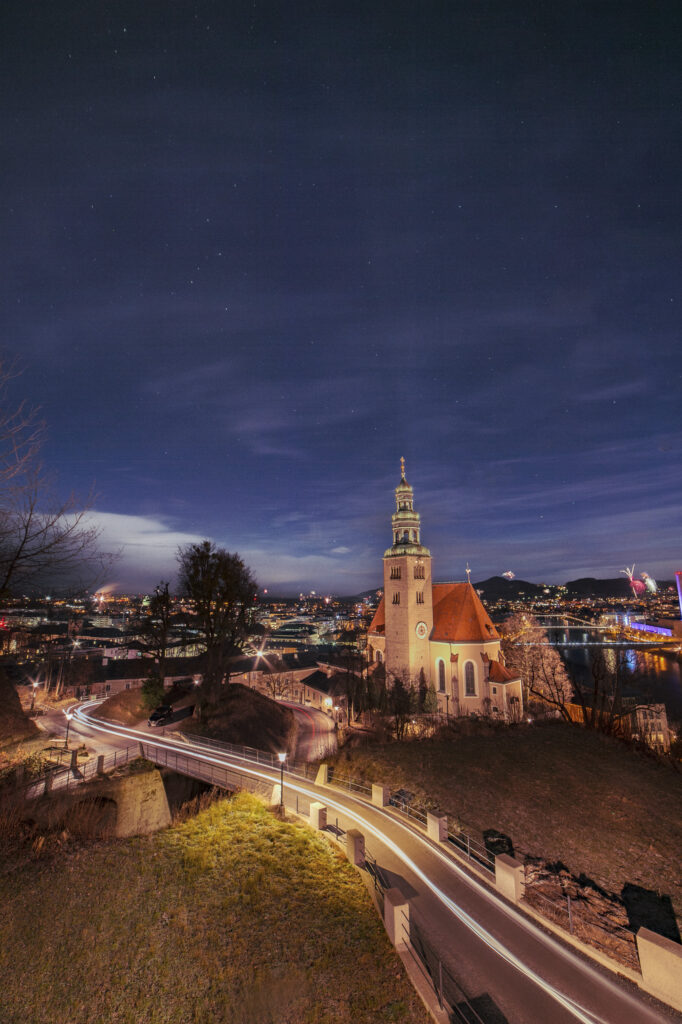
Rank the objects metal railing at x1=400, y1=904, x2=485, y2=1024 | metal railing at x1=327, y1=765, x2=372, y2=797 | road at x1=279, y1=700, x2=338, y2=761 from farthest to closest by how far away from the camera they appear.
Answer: road at x1=279, y1=700, x2=338, y2=761 < metal railing at x1=327, y1=765, x2=372, y2=797 < metal railing at x1=400, y1=904, x2=485, y2=1024

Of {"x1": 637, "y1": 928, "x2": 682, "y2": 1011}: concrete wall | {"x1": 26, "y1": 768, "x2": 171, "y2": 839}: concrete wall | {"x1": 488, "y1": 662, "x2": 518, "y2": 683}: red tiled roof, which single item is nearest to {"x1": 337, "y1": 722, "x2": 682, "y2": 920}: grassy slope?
{"x1": 637, "y1": 928, "x2": 682, "y2": 1011}: concrete wall

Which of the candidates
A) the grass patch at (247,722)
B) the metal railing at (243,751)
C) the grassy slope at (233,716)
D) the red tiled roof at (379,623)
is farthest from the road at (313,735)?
the red tiled roof at (379,623)

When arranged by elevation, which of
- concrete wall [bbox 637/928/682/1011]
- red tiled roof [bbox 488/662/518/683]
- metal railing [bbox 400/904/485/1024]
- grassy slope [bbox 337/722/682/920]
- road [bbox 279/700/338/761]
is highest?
red tiled roof [bbox 488/662/518/683]

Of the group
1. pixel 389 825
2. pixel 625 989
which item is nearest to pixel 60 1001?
pixel 389 825

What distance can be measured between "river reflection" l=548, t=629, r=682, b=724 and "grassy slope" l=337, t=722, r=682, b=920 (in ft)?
50.5

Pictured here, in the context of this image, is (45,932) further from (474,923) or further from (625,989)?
(625,989)

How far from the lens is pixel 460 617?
42.8m

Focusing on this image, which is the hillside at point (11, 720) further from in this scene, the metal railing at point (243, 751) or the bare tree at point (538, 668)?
the bare tree at point (538, 668)

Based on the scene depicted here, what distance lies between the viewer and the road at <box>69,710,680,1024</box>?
349 inches

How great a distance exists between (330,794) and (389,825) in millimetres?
3952

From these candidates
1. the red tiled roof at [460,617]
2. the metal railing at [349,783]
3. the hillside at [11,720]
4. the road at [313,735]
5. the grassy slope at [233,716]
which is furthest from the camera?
the red tiled roof at [460,617]

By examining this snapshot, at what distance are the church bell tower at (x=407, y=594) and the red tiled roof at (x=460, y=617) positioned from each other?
4.35 ft

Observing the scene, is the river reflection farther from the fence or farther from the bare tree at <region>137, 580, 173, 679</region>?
the bare tree at <region>137, 580, 173, 679</region>

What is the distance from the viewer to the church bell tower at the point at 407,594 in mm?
43125
